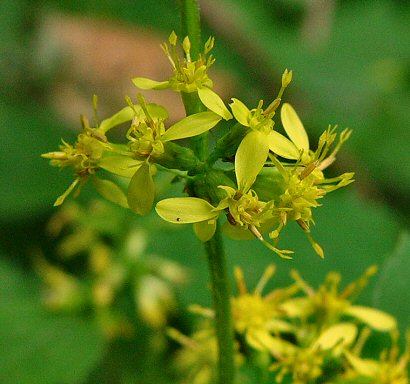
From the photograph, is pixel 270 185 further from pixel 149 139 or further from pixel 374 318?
pixel 374 318

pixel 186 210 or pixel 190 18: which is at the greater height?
pixel 190 18

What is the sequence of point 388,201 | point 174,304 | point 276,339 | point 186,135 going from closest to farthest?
point 186,135 → point 276,339 → point 174,304 → point 388,201

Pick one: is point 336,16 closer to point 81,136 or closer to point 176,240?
point 176,240

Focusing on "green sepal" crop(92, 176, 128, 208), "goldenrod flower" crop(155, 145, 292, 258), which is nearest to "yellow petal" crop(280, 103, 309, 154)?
"goldenrod flower" crop(155, 145, 292, 258)

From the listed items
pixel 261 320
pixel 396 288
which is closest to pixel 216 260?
pixel 261 320

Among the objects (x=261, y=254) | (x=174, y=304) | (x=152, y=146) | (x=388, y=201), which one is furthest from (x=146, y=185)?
(x=388, y=201)
